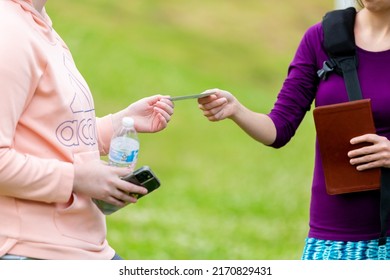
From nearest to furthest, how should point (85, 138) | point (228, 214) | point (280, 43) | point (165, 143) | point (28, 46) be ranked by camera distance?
point (28, 46), point (85, 138), point (228, 214), point (165, 143), point (280, 43)

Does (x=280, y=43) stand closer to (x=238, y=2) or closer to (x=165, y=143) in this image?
(x=238, y=2)

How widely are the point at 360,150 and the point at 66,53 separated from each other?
996mm

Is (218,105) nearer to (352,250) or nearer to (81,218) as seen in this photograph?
(352,250)

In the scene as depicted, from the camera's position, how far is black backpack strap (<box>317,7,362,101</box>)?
314 centimetres

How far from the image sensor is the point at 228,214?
1051 centimetres

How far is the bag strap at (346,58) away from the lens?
309 centimetres

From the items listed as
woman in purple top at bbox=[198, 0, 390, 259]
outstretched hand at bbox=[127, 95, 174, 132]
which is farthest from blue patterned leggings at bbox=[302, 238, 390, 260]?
outstretched hand at bbox=[127, 95, 174, 132]

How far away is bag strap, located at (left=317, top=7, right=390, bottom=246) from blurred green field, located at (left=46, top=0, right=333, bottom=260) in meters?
4.35

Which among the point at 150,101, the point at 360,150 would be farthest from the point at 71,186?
the point at 360,150

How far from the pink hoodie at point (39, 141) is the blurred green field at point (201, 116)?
15.4ft

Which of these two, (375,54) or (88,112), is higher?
(375,54)

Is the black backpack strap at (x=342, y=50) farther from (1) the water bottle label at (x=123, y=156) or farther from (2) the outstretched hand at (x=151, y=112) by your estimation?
(1) the water bottle label at (x=123, y=156)

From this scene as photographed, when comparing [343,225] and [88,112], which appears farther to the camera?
[343,225]

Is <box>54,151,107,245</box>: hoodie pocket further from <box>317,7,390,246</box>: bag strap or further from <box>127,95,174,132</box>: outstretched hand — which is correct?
<box>317,7,390,246</box>: bag strap
